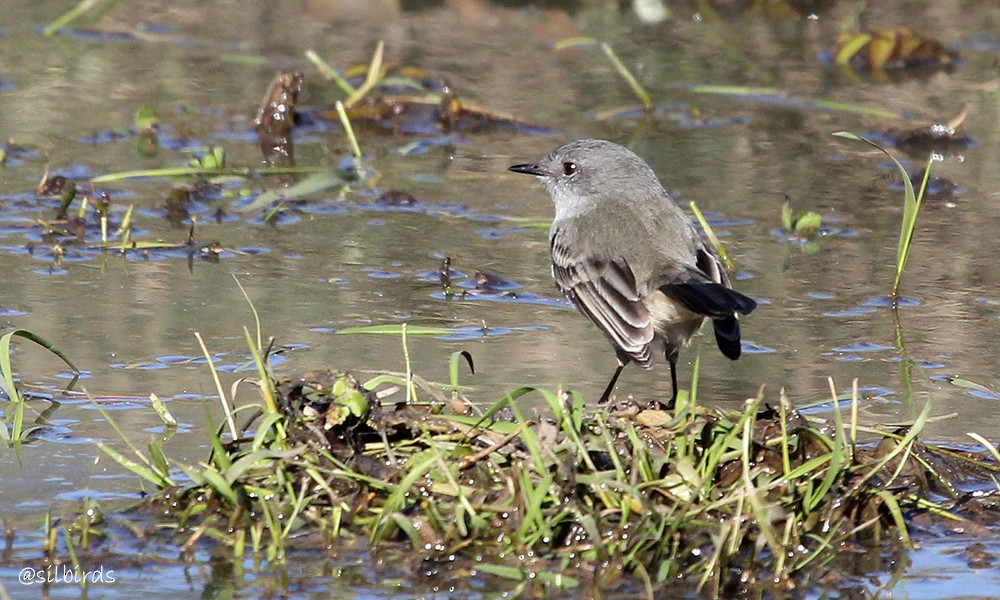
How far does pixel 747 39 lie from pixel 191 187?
612 cm

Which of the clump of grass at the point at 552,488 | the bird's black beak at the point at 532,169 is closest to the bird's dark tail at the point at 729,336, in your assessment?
the clump of grass at the point at 552,488

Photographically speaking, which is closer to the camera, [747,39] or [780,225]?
[780,225]

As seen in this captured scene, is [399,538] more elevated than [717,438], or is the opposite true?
[717,438]

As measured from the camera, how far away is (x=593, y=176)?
7.07 m

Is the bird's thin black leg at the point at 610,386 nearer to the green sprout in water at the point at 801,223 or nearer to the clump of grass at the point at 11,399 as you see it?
the clump of grass at the point at 11,399

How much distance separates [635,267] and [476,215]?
2.47 meters

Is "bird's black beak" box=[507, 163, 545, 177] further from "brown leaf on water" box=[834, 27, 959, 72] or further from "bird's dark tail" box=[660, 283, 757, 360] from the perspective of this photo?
"brown leaf on water" box=[834, 27, 959, 72]

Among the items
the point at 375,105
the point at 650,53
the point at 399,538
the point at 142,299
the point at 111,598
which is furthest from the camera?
the point at 650,53

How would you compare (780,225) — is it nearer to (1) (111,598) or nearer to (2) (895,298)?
(2) (895,298)

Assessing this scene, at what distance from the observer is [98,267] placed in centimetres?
723

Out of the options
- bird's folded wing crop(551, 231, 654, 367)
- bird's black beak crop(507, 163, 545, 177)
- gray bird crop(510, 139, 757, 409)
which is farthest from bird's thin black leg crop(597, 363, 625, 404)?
bird's black beak crop(507, 163, 545, 177)

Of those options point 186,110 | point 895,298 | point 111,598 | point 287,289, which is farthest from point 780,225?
point 111,598

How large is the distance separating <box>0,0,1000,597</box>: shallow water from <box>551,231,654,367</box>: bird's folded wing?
0.28m

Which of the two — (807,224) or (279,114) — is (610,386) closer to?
(807,224)
